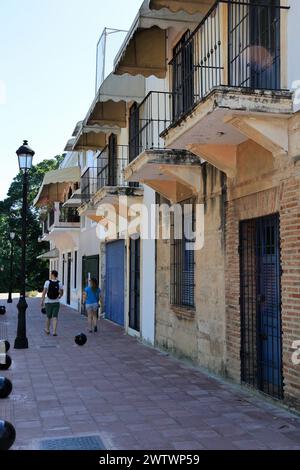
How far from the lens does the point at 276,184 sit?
6.31 m

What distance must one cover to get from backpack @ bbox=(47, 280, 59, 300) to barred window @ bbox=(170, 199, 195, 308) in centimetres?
401

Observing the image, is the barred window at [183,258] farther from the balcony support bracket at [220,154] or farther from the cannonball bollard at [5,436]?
the cannonball bollard at [5,436]

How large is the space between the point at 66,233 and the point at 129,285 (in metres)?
11.0

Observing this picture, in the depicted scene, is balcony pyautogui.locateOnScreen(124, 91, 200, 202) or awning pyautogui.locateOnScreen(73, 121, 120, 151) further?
awning pyautogui.locateOnScreen(73, 121, 120, 151)

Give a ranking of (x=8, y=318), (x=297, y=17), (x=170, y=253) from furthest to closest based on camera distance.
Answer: (x=8, y=318)
(x=170, y=253)
(x=297, y=17)

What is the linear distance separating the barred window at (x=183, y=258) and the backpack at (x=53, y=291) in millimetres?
4011

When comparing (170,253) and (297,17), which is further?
(170,253)

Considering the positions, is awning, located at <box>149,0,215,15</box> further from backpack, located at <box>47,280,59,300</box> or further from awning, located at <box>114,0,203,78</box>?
backpack, located at <box>47,280,59,300</box>

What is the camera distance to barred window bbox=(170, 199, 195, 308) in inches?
379

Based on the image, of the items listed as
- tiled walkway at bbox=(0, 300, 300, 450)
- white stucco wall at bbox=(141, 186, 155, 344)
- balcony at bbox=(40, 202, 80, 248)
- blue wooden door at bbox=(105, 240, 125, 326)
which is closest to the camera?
tiled walkway at bbox=(0, 300, 300, 450)

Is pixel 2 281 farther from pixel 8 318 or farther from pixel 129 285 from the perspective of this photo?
pixel 129 285

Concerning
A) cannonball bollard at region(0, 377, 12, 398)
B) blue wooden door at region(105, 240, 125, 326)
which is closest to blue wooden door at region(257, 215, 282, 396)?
cannonball bollard at region(0, 377, 12, 398)
